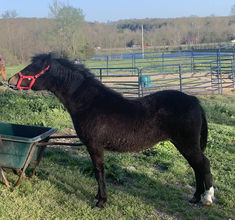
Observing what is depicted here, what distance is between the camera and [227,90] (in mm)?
14641

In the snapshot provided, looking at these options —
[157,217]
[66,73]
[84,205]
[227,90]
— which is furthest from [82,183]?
[227,90]

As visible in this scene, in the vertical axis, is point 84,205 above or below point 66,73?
below

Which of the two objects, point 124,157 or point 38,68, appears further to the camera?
point 124,157

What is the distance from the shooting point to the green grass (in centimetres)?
341

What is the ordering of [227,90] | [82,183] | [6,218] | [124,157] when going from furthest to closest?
[227,90]
[124,157]
[82,183]
[6,218]

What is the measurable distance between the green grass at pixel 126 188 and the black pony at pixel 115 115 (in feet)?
0.90

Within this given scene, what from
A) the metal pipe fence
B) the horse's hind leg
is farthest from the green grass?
the metal pipe fence

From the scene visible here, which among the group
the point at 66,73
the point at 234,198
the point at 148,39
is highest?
the point at 148,39

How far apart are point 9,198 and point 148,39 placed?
5053cm

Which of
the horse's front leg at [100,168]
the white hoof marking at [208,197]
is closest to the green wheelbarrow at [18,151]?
the horse's front leg at [100,168]

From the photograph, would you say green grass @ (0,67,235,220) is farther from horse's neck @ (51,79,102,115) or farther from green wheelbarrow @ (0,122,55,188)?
horse's neck @ (51,79,102,115)

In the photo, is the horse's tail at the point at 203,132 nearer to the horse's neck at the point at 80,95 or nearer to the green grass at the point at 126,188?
the green grass at the point at 126,188

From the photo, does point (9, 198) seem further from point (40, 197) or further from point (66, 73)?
point (66, 73)

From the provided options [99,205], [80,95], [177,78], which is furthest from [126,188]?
[177,78]
